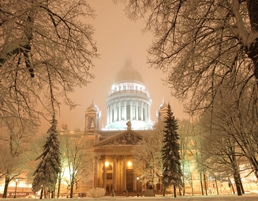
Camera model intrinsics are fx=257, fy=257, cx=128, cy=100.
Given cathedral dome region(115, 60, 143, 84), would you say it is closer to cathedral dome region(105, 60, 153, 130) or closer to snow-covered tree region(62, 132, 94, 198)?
cathedral dome region(105, 60, 153, 130)

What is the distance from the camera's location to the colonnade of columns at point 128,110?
7988 cm

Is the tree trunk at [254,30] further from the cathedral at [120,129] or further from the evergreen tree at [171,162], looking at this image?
the cathedral at [120,129]

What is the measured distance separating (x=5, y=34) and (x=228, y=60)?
530 cm

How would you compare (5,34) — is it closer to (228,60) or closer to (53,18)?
(53,18)

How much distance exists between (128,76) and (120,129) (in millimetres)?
28020

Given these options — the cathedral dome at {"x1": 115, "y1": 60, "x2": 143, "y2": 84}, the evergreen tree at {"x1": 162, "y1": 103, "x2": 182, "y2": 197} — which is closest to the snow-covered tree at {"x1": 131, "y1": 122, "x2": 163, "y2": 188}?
the evergreen tree at {"x1": 162, "y1": 103, "x2": 182, "y2": 197}

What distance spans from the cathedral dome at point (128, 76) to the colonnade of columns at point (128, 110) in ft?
36.0

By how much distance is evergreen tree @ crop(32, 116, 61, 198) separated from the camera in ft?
98.4

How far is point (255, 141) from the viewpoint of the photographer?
46.8 feet

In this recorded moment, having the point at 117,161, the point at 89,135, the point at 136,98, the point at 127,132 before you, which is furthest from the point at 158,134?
the point at 136,98

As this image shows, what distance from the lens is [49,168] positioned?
31094 millimetres

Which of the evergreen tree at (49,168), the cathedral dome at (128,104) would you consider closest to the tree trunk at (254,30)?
the evergreen tree at (49,168)

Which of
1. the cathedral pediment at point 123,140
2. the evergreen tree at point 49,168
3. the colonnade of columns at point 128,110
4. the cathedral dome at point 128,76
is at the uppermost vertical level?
the cathedral dome at point 128,76

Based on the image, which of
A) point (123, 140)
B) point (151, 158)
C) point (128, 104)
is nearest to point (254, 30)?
point (151, 158)
